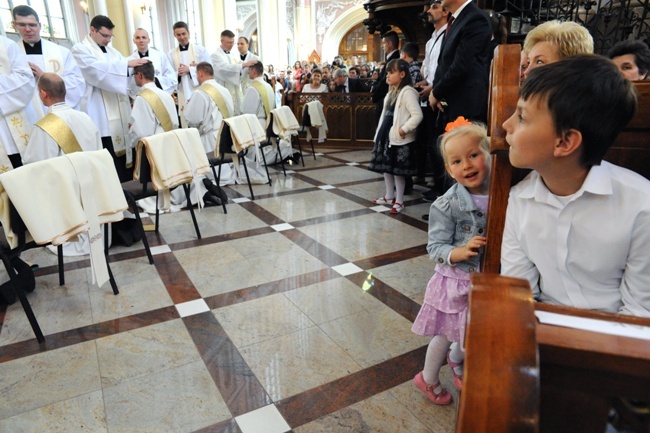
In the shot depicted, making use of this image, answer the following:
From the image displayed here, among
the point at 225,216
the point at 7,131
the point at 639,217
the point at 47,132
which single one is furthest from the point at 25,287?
the point at 639,217

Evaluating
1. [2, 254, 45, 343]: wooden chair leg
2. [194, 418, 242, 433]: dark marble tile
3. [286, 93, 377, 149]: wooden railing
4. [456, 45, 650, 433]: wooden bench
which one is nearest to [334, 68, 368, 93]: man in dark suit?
[286, 93, 377, 149]: wooden railing

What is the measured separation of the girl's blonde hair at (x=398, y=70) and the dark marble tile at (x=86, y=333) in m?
2.59

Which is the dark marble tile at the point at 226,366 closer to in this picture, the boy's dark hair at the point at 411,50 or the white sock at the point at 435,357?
the white sock at the point at 435,357

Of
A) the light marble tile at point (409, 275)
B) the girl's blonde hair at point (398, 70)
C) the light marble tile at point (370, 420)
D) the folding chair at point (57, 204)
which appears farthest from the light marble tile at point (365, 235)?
the folding chair at point (57, 204)

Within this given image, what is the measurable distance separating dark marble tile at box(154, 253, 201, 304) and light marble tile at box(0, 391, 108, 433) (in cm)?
83

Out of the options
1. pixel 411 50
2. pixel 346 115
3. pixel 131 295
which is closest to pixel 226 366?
pixel 131 295

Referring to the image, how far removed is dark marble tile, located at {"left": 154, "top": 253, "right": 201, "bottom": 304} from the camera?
253 cm

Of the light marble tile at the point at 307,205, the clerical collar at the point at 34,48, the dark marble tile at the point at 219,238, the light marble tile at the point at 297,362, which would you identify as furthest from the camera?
the light marble tile at the point at 307,205

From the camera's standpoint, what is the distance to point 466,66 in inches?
119

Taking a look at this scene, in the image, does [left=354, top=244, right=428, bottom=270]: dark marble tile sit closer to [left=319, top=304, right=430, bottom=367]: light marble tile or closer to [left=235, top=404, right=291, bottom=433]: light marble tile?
[left=319, top=304, right=430, bottom=367]: light marble tile

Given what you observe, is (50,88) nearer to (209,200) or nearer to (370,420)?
(209,200)

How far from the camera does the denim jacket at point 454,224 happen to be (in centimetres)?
145

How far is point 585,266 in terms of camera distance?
2.97 feet

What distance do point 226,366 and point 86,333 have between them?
809mm
